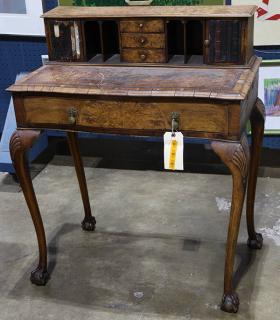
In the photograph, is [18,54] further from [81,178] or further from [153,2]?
[81,178]

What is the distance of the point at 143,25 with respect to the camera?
2271 millimetres

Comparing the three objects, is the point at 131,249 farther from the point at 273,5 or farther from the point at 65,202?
the point at 273,5

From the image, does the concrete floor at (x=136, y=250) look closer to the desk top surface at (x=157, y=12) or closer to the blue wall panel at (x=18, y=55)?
the blue wall panel at (x=18, y=55)

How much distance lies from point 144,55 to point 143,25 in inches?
5.0

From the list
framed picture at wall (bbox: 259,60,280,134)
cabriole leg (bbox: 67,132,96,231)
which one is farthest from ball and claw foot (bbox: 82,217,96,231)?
framed picture at wall (bbox: 259,60,280,134)

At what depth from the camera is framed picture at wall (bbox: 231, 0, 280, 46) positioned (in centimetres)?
323

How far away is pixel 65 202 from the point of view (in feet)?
10.8

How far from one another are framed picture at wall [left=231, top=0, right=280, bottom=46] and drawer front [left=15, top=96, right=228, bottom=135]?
1.53m

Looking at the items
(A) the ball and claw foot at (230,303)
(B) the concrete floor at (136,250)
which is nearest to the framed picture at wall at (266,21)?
(B) the concrete floor at (136,250)

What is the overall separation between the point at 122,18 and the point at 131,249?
45.8 inches

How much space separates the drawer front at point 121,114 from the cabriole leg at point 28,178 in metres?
0.05

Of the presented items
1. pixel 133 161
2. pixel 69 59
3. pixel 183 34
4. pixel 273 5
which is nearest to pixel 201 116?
pixel 183 34

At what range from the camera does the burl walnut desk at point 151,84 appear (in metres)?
1.99

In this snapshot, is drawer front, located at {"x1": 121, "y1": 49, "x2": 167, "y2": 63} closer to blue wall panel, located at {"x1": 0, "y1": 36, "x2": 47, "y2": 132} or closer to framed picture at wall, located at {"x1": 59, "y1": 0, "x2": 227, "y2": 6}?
framed picture at wall, located at {"x1": 59, "y1": 0, "x2": 227, "y2": 6}
